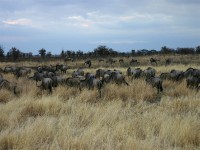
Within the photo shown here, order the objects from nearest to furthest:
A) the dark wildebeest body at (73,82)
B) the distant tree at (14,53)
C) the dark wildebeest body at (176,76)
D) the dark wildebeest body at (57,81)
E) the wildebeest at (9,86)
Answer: the wildebeest at (9,86) → the dark wildebeest body at (73,82) → the dark wildebeest body at (57,81) → the dark wildebeest body at (176,76) → the distant tree at (14,53)

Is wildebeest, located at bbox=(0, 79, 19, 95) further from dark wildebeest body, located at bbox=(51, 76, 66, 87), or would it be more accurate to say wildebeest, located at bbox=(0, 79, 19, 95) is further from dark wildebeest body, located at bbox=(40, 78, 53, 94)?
dark wildebeest body, located at bbox=(51, 76, 66, 87)

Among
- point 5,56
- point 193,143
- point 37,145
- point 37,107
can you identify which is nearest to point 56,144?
point 37,145

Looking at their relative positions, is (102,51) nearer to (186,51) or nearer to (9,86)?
(186,51)

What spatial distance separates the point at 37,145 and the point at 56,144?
1.67 feet

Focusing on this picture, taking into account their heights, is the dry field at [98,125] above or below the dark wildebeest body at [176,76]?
below

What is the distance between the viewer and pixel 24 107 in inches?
505

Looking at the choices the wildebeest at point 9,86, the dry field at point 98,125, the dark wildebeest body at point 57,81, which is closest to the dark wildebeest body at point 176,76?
the dark wildebeest body at point 57,81

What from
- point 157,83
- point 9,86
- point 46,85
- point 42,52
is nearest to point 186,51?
point 42,52

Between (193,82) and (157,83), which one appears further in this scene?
(193,82)

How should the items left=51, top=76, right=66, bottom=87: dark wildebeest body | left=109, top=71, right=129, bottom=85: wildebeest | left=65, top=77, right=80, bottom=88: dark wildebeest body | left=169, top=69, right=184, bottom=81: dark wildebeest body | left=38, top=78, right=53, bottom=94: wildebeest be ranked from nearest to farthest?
left=38, top=78, right=53, bottom=94: wildebeest → left=65, top=77, right=80, bottom=88: dark wildebeest body → left=51, top=76, right=66, bottom=87: dark wildebeest body → left=109, top=71, right=129, bottom=85: wildebeest → left=169, top=69, right=184, bottom=81: dark wildebeest body

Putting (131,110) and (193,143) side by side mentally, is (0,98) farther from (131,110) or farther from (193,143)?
(193,143)

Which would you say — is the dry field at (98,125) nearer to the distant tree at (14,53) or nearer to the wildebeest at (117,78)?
the wildebeest at (117,78)

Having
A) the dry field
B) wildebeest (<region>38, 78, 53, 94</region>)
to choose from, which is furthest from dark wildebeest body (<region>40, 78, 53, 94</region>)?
the dry field

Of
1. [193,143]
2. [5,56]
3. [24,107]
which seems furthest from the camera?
[5,56]
